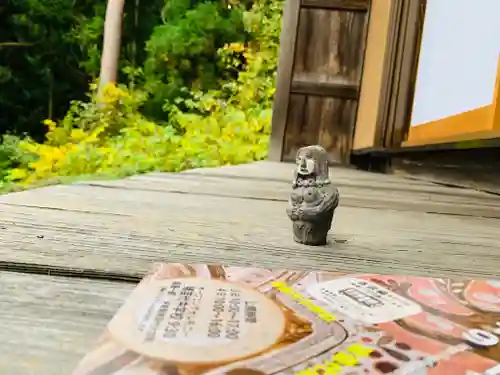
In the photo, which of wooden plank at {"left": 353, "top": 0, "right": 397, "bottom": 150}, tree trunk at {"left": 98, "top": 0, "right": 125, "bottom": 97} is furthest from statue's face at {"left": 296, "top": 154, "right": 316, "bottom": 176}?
tree trunk at {"left": 98, "top": 0, "right": 125, "bottom": 97}

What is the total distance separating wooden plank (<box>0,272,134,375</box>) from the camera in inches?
10.8

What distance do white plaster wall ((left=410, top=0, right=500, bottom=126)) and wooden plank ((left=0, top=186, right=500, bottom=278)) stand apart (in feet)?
1.82

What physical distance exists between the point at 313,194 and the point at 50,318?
0.30 meters

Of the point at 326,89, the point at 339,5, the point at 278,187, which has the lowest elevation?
the point at 278,187

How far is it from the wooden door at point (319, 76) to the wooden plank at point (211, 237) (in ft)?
5.70

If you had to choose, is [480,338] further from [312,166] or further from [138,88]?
[138,88]

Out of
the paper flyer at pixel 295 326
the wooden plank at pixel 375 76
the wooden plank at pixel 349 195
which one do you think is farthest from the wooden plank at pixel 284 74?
the paper flyer at pixel 295 326

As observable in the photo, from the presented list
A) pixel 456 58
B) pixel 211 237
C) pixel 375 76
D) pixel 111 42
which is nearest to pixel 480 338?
pixel 211 237

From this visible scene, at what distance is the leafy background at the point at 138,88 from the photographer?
468cm

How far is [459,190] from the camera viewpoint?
4.74 ft

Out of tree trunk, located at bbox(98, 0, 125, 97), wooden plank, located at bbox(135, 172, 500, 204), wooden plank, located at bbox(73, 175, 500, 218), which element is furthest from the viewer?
tree trunk, located at bbox(98, 0, 125, 97)

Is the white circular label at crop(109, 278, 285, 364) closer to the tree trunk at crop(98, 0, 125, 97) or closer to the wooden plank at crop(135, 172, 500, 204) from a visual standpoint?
the wooden plank at crop(135, 172, 500, 204)

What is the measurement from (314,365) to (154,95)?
240 inches

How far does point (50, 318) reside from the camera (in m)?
0.33
